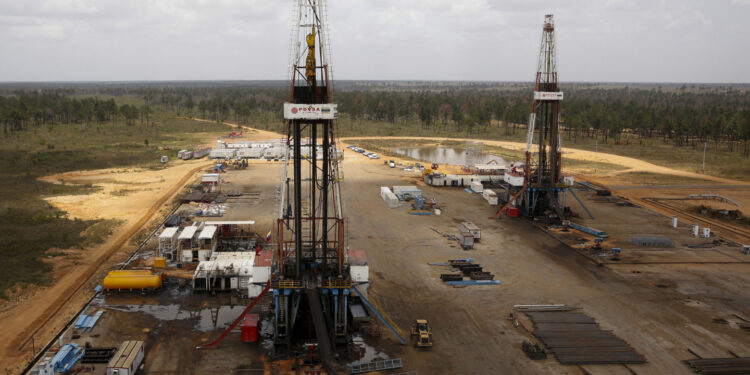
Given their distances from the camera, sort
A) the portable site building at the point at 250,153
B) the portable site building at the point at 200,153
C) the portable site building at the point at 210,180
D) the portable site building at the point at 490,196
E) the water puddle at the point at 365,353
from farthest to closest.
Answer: the portable site building at the point at 200,153 → the portable site building at the point at 250,153 → the portable site building at the point at 210,180 → the portable site building at the point at 490,196 → the water puddle at the point at 365,353

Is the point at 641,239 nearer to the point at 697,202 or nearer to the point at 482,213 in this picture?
the point at 482,213

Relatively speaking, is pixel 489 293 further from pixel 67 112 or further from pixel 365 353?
pixel 67 112

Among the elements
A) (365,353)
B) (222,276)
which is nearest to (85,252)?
(222,276)

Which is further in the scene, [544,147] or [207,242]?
[544,147]

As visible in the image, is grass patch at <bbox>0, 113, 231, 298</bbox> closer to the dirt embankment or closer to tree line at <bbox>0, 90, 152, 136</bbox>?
the dirt embankment

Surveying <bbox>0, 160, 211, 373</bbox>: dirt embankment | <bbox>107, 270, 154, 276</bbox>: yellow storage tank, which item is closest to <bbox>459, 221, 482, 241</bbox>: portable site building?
<bbox>107, 270, 154, 276</bbox>: yellow storage tank

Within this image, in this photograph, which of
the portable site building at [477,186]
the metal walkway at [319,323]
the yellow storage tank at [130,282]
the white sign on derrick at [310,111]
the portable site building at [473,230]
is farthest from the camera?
the portable site building at [477,186]

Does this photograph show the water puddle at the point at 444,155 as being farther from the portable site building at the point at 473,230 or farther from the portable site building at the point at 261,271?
the portable site building at the point at 261,271

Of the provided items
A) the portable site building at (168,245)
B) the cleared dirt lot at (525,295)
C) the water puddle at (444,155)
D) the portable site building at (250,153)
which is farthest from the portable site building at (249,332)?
the water puddle at (444,155)
